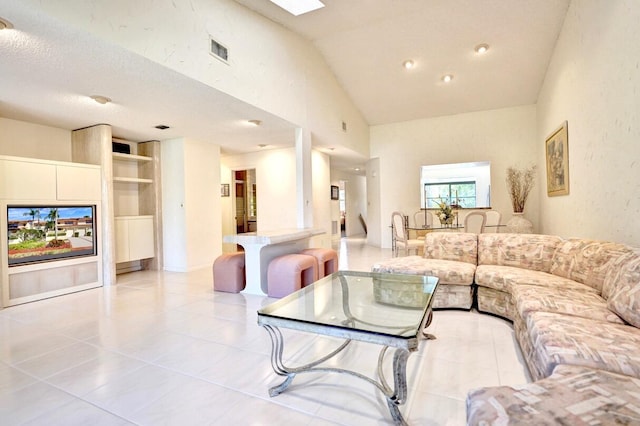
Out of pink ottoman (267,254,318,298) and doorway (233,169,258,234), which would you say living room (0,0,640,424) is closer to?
doorway (233,169,258,234)

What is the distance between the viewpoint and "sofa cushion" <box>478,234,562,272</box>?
3.02 meters

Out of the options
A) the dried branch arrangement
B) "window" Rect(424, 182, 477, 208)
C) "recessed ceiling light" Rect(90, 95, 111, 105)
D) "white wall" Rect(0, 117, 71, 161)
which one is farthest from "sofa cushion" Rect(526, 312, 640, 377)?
"white wall" Rect(0, 117, 71, 161)

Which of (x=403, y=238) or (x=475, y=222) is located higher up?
(x=475, y=222)

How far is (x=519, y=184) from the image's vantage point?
6.33 m

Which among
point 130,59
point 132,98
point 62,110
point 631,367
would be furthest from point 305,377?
point 62,110

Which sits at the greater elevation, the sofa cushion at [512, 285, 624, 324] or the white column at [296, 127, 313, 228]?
the white column at [296, 127, 313, 228]

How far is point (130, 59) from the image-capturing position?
262cm

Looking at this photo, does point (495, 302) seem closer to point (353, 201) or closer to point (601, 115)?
point (601, 115)

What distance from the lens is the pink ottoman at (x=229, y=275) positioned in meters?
3.98

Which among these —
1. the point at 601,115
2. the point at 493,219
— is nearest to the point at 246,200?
the point at 493,219

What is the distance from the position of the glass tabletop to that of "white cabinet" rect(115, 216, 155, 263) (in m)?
4.10

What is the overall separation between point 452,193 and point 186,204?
562 cm

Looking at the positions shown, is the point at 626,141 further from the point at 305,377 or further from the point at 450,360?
the point at 305,377

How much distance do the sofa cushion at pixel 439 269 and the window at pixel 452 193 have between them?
3956 millimetres
